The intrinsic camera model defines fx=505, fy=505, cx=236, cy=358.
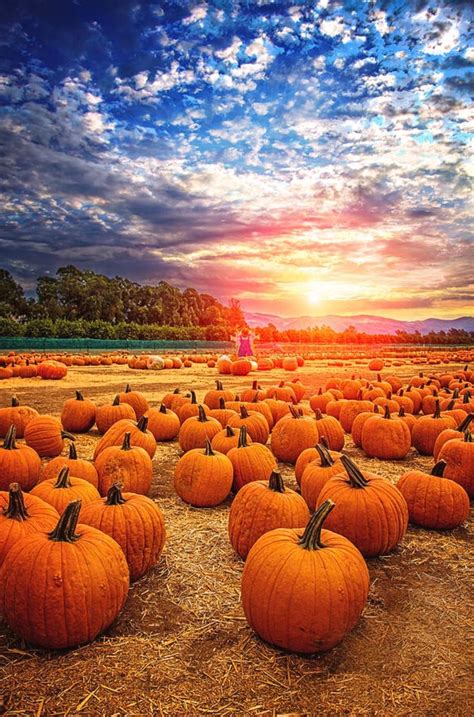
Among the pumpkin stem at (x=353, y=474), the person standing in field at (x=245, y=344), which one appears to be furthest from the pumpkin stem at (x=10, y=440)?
the person standing in field at (x=245, y=344)

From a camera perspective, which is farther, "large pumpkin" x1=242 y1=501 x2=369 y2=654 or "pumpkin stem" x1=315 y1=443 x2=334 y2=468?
"pumpkin stem" x1=315 y1=443 x2=334 y2=468

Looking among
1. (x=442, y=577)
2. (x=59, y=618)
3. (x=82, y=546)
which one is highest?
(x=82, y=546)

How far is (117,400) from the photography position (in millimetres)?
7504

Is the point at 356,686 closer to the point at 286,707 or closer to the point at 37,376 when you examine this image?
the point at 286,707

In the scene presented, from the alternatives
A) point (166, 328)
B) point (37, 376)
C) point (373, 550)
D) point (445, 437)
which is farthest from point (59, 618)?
point (166, 328)

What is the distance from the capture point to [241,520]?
3.85m

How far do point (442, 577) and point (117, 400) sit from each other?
16.9 feet

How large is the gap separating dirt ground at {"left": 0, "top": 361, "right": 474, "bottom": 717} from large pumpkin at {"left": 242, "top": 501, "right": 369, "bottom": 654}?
0.13 meters

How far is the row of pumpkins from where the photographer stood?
9.09ft

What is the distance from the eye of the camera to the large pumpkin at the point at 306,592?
8.99ft

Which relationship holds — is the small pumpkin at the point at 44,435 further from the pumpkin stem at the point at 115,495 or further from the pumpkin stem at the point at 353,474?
the pumpkin stem at the point at 353,474

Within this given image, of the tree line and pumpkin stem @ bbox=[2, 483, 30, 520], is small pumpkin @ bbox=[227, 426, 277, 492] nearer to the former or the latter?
pumpkin stem @ bbox=[2, 483, 30, 520]

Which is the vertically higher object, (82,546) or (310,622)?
(82,546)

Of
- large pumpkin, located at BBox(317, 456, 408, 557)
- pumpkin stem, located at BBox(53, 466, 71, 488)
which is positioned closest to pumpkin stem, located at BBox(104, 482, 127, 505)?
pumpkin stem, located at BBox(53, 466, 71, 488)
